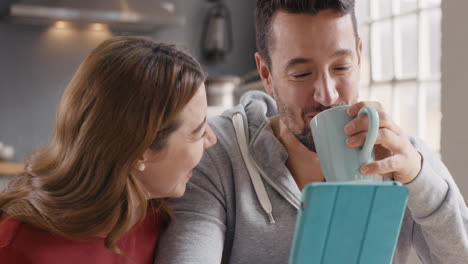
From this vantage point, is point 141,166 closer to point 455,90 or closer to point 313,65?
point 313,65

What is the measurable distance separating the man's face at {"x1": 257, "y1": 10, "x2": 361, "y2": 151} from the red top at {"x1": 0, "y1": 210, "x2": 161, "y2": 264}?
372 millimetres

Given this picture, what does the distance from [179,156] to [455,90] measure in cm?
78

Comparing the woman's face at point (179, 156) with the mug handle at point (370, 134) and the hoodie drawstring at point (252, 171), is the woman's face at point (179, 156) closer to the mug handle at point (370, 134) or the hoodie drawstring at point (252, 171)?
the hoodie drawstring at point (252, 171)

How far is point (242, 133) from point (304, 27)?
252mm

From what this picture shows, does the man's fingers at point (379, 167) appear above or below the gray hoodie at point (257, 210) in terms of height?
above

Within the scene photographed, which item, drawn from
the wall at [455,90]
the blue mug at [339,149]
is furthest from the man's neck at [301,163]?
the wall at [455,90]

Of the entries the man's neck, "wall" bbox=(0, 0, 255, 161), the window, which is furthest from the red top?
"wall" bbox=(0, 0, 255, 161)

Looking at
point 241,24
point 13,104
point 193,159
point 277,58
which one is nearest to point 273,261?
point 193,159

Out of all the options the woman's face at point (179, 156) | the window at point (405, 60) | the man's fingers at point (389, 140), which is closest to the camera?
the man's fingers at point (389, 140)

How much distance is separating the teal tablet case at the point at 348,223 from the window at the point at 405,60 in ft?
5.82

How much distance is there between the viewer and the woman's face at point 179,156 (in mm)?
1087

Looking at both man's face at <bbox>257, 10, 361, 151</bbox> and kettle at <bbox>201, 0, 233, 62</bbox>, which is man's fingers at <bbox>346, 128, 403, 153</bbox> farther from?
kettle at <bbox>201, 0, 233, 62</bbox>

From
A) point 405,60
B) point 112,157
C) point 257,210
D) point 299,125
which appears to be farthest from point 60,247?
point 405,60

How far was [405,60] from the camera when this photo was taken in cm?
277
